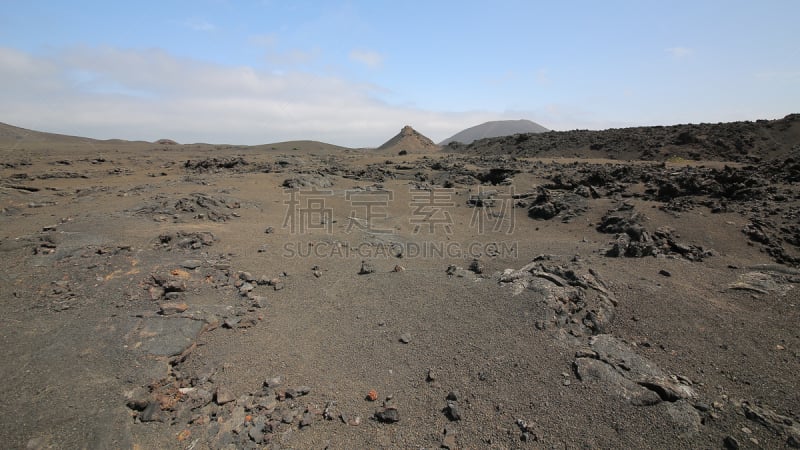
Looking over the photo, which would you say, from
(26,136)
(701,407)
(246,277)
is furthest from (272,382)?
(26,136)

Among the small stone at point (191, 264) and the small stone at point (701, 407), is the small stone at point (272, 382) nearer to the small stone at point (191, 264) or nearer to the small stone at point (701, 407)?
the small stone at point (191, 264)

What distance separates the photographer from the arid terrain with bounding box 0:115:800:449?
321 centimetres

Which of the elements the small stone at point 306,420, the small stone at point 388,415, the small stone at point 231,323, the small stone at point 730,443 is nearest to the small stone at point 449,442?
the small stone at point 388,415

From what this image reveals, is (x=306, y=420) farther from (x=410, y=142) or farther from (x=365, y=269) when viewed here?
(x=410, y=142)

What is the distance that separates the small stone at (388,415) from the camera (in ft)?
10.9

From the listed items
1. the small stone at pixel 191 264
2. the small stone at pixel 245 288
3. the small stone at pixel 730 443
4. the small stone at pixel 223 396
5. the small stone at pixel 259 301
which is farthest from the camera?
the small stone at pixel 191 264

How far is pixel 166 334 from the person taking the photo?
4.32 meters

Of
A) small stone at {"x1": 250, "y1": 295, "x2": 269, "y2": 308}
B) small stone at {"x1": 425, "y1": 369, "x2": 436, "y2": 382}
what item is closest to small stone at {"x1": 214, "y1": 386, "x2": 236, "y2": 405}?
small stone at {"x1": 250, "y1": 295, "x2": 269, "y2": 308}

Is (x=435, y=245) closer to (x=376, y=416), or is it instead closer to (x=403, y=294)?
(x=403, y=294)

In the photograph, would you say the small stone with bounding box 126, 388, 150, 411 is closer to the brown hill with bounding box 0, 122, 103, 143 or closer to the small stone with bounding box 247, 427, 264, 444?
the small stone with bounding box 247, 427, 264, 444

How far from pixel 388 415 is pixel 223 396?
5.30 feet

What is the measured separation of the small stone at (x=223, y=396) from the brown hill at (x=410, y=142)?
1245 inches

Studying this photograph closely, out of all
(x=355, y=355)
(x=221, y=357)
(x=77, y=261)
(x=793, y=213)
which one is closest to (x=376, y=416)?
(x=355, y=355)

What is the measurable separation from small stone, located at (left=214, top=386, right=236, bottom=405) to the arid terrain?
0.08 feet
